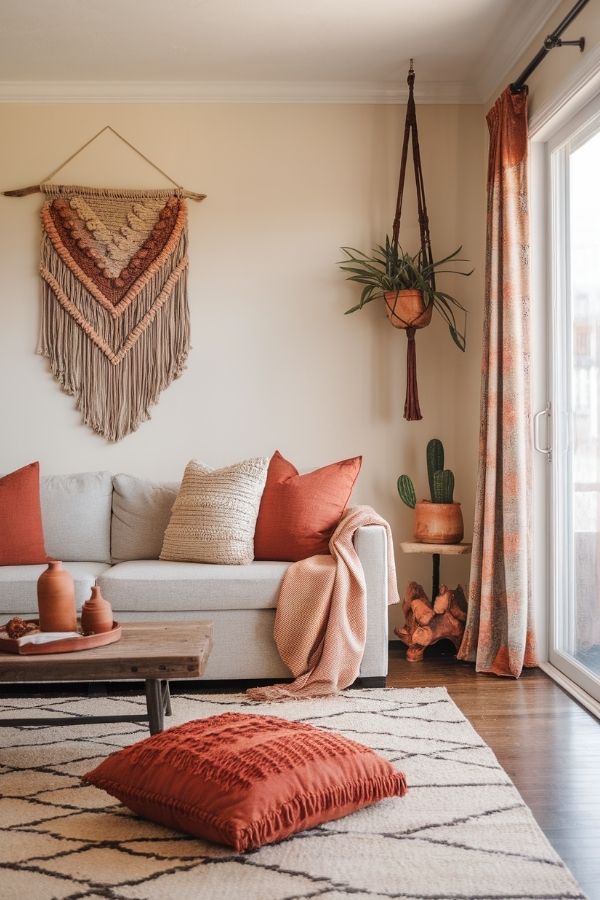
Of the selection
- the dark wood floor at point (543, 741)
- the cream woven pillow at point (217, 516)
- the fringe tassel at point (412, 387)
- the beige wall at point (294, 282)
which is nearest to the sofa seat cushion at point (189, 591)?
the cream woven pillow at point (217, 516)

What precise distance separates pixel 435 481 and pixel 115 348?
67.0 inches

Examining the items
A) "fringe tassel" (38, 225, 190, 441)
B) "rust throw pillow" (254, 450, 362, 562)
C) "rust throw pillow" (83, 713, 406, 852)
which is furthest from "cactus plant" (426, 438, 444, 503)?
"rust throw pillow" (83, 713, 406, 852)

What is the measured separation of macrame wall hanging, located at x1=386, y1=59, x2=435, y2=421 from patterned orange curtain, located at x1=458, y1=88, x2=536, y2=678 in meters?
0.49

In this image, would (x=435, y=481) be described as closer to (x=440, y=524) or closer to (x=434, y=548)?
(x=440, y=524)

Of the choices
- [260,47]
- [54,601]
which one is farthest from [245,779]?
[260,47]

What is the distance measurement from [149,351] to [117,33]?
1452 millimetres

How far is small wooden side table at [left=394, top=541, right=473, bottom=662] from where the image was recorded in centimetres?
440

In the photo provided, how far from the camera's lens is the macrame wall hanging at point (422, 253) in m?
4.61

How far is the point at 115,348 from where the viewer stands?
476 cm

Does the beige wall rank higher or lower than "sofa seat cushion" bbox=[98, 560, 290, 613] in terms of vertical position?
higher

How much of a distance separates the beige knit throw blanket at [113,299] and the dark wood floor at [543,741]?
6.01 ft

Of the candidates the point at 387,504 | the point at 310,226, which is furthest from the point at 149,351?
the point at 387,504

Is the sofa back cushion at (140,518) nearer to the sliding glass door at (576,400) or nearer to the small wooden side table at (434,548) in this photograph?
the small wooden side table at (434,548)

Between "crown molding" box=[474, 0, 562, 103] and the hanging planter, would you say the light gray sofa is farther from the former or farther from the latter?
"crown molding" box=[474, 0, 562, 103]
